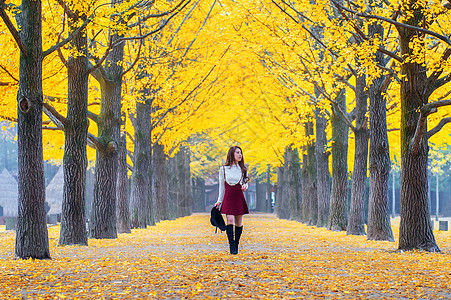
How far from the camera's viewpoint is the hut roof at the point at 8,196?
41.8 meters

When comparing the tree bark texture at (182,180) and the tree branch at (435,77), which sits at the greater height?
the tree branch at (435,77)

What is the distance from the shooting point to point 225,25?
19781 mm

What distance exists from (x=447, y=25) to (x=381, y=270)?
6.29 meters

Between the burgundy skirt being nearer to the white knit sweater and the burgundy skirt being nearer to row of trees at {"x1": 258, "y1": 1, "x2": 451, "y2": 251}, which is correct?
the white knit sweater

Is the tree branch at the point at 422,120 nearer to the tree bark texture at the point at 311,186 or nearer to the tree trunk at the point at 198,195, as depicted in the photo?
the tree bark texture at the point at 311,186

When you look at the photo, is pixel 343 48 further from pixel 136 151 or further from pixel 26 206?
pixel 136 151

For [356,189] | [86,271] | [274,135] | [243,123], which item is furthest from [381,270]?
[243,123]

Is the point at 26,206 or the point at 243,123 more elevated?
the point at 243,123

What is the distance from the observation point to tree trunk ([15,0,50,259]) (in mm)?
9680

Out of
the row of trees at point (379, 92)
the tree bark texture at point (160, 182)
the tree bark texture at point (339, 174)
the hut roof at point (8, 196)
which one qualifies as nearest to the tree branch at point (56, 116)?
the row of trees at point (379, 92)

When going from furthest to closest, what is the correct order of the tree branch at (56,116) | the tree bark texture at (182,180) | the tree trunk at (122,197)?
the tree bark texture at (182,180)
the tree trunk at (122,197)
the tree branch at (56,116)

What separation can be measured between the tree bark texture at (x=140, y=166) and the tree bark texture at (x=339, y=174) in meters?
7.35

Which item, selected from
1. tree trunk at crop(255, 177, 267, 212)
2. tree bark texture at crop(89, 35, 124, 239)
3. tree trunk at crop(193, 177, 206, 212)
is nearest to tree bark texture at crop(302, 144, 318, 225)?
tree bark texture at crop(89, 35, 124, 239)

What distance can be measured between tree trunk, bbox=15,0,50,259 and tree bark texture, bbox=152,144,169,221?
17.5 metres
